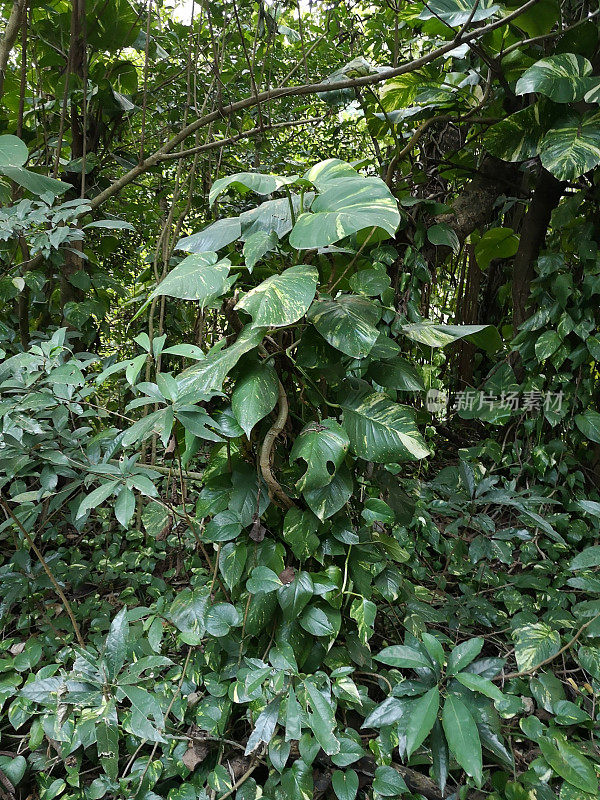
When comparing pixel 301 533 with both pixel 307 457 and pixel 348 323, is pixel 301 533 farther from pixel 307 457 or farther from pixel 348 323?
pixel 348 323

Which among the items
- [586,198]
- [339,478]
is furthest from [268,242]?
[586,198]

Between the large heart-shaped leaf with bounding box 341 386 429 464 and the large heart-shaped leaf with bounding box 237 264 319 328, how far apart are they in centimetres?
24

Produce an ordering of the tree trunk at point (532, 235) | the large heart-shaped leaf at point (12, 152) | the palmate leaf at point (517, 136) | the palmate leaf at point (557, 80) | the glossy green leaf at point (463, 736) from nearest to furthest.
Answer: the glossy green leaf at point (463, 736) → the large heart-shaped leaf at point (12, 152) → the palmate leaf at point (557, 80) → the palmate leaf at point (517, 136) → the tree trunk at point (532, 235)

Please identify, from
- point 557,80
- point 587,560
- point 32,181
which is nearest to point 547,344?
point 557,80

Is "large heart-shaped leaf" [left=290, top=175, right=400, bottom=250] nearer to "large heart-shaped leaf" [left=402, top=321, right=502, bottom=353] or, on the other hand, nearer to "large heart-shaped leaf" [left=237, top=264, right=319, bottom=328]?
"large heart-shaped leaf" [left=237, top=264, right=319, bottom=328]

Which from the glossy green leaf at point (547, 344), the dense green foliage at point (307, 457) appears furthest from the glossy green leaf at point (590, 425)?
the glossy green leaf at point (547, 344)

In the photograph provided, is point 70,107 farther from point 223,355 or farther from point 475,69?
point 223,355

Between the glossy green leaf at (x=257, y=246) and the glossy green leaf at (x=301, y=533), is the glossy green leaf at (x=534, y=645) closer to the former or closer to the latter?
the glossy green leaf at (x=301, y=533)

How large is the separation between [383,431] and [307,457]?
0.14 meters

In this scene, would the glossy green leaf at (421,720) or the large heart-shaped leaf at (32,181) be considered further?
the large heart-shaped leaf at (32,181)

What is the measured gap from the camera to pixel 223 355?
865 mm

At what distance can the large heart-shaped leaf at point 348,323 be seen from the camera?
0.85 meters

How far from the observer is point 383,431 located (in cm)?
92

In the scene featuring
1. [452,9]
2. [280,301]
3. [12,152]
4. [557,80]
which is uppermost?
[452,9]
